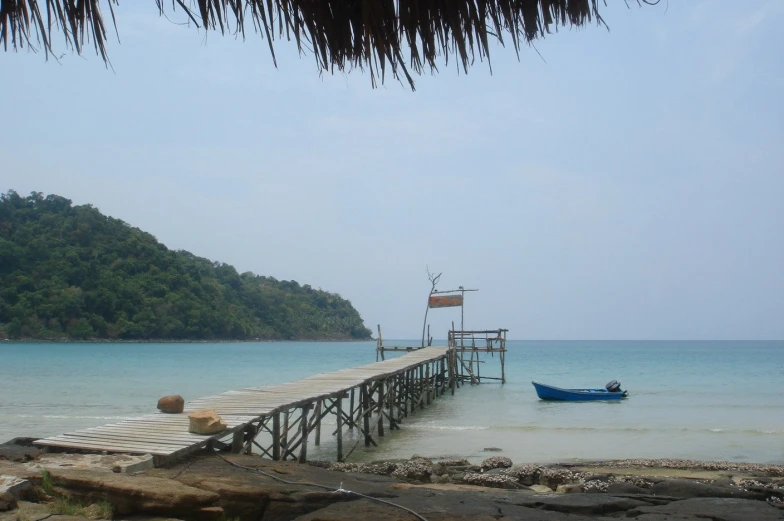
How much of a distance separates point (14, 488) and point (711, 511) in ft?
18.5

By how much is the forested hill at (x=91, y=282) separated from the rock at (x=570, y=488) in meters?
53.7

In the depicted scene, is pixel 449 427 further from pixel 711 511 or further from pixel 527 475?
pixel 711 511

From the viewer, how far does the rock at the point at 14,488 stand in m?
4.69

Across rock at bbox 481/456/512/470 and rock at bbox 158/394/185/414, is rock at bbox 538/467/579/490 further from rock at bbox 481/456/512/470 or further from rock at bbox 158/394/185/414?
rock at bbox 158/394/185/414

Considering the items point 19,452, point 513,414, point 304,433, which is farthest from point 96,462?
point 513,414

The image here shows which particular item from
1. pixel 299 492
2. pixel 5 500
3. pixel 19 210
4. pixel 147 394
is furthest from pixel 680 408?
pixel 19 210

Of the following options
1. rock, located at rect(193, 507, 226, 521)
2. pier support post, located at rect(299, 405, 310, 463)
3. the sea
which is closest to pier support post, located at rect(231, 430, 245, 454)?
pier support post, located at rect(299, 405, 310, 463)

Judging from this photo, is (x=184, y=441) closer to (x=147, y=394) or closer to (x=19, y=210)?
(x=147, y=394)

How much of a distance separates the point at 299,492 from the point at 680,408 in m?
19.1

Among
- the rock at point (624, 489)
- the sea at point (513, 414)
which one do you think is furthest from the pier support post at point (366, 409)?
the rock at point (624, 489)

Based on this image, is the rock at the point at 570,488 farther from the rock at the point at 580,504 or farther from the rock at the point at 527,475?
the rock at the point at 580,504

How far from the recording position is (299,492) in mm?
5707

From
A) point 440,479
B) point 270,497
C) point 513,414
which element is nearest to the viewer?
point 270,497

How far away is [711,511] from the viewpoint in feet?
20.0
